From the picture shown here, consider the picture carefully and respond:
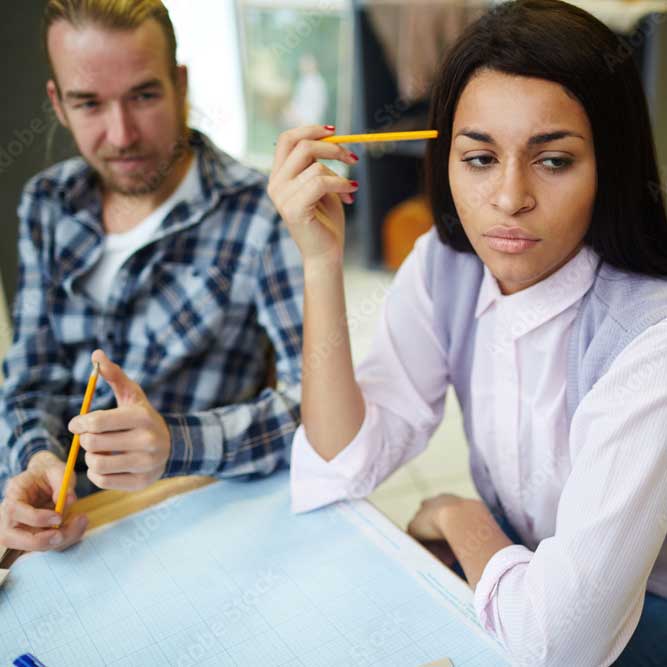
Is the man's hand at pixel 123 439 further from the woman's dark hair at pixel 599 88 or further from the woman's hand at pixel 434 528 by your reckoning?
the woman's dark hair at pixel 599 88

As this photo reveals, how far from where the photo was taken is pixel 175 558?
900 mm

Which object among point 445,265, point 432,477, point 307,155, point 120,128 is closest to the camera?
point 307,155

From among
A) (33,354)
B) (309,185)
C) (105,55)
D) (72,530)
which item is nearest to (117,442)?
(72,530)

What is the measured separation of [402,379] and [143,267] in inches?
20.2

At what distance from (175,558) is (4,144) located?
1113 mm

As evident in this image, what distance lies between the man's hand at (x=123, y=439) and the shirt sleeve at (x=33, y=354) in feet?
1.07

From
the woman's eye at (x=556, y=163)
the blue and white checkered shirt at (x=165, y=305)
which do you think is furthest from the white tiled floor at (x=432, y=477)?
the woman's eye at (x=556, y=163)

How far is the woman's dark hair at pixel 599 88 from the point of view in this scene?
79 cm

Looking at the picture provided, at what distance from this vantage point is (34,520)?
90 cm

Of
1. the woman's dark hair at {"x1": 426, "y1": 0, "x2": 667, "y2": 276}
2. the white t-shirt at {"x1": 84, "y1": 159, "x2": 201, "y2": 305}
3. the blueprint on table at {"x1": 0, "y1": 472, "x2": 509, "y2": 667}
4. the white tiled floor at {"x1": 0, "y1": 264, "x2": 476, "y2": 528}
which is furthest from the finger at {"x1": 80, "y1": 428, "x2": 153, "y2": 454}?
the white tiled floor at {"x1": 0, "y1": 264, "x2": 476, "y2": 528}

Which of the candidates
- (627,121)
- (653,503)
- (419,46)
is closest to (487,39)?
(627,121)

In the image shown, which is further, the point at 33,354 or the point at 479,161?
the point at 33,354

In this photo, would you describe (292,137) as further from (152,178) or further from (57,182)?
(57,182)

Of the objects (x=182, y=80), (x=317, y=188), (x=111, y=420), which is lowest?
(x=111, y=420)
